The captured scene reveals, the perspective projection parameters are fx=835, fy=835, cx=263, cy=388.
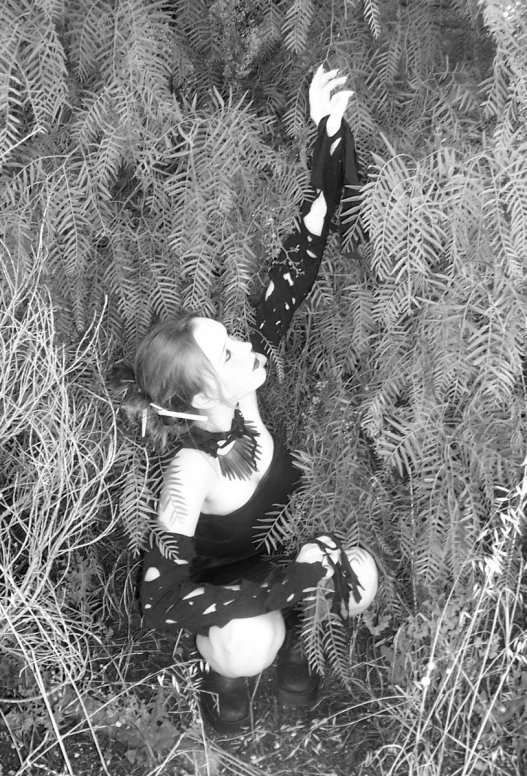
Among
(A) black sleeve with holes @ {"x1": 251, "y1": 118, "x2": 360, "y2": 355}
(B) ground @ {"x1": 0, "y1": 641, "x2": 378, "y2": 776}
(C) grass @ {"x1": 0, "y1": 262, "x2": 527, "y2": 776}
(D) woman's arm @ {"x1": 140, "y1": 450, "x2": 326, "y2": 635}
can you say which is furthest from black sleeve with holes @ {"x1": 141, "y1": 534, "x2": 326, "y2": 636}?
(A) black sleeve with holes @ {"x1": 251, "y1": 118, "x2": 360, "y2": 355}

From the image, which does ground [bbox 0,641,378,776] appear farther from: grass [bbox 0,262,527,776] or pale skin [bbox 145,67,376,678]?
pale skin [bbox 145,67,376,678]

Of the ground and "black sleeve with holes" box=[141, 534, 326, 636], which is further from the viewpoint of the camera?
the ground

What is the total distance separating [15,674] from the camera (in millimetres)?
1896

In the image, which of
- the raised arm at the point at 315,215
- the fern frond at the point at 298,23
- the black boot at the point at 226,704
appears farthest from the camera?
the black boot at the point at 226,704

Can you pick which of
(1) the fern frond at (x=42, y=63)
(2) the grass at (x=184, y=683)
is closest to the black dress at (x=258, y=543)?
(2) the grass at (x=184, y=683)

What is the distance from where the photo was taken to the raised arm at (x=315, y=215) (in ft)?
4.89

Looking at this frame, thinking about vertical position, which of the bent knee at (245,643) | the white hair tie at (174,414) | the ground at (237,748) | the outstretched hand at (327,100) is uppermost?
the outstretched hand at (327,100)

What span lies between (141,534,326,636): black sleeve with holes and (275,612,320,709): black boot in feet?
0.92

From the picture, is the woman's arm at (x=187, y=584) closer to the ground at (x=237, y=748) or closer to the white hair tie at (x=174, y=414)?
the white hair tie at (x=174, y=414)

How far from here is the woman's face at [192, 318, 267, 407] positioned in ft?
5.01

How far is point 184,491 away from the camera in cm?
158

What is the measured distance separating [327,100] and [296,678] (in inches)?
47.0

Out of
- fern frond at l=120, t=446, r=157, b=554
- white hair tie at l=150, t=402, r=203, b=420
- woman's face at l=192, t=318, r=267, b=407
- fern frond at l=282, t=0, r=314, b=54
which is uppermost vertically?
fern frond at l=282, t=0, r=314, b=54

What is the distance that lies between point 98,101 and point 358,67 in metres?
0.48
